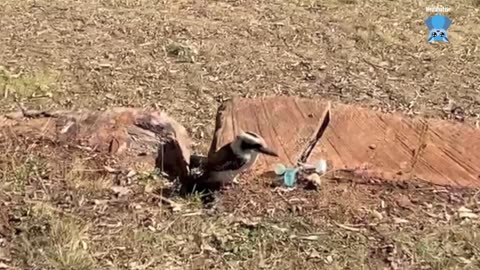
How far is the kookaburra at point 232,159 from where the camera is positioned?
2.96 metres

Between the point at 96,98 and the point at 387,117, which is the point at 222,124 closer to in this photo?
the point at 387,117

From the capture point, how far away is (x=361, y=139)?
3.29 metres

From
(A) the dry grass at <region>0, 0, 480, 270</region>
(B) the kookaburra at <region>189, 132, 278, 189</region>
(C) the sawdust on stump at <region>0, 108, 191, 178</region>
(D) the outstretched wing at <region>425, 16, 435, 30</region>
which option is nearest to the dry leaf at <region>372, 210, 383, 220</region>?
(A) the dry grass at <region>0, 0, 480, 270</region>

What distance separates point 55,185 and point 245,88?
1.89 meters

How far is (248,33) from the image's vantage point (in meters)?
5.39

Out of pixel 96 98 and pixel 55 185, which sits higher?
pixel 55 185

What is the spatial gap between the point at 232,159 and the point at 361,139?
22.5 inches

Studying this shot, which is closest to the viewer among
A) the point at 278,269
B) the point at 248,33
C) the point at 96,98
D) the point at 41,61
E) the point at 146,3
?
the point at 278,269

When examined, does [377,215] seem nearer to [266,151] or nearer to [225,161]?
[266,151]

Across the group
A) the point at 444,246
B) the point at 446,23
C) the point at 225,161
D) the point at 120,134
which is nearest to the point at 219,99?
the point at 120,134

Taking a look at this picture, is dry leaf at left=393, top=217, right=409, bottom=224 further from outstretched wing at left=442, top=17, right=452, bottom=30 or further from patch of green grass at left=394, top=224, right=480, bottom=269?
outstretched wing at left=442, top=17, right=452, bottom=30

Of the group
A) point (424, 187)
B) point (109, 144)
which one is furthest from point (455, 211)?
point (109, 144)

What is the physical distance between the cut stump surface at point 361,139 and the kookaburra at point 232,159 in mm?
166

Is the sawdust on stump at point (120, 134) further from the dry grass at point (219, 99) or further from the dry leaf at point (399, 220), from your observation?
the dry leaf at point (399, 220)
